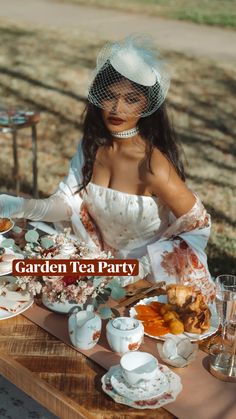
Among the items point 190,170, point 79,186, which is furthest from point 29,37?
point 79,186

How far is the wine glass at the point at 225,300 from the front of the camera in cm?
244

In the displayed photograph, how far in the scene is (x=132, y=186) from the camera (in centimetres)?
346

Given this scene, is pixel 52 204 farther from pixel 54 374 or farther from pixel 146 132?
pixel 54 374

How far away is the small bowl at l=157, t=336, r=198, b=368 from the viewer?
8.23ft

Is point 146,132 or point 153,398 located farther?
point 146,132

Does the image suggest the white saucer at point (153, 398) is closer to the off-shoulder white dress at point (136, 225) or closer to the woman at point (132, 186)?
the woman at point (132, 186)

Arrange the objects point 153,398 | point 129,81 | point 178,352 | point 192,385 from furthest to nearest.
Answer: point 129,81
point 178,352
point 192,385
point 153,398

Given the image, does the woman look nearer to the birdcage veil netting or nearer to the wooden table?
the birdcage veil netting

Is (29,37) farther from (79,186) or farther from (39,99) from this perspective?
(79,186)

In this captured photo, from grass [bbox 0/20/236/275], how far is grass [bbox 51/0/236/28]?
2685 mm

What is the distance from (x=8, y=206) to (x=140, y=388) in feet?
4.45

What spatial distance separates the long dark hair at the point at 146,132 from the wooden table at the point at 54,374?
1080 millimetres

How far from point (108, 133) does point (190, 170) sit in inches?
129

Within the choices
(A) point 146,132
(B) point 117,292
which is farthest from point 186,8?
(B) point 117,292
